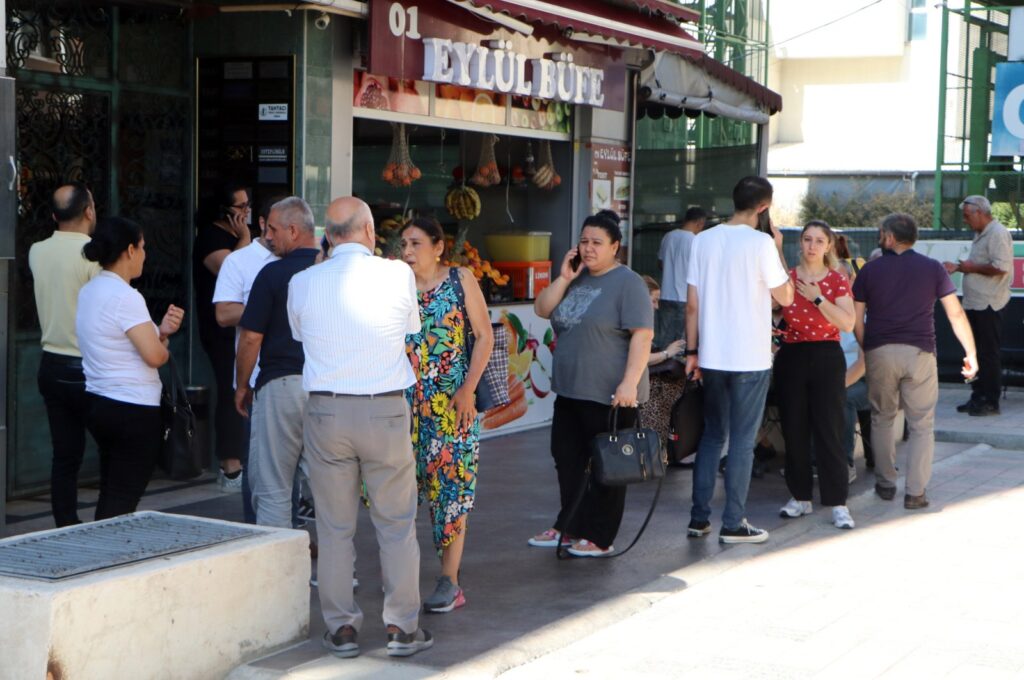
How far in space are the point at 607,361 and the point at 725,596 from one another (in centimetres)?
124

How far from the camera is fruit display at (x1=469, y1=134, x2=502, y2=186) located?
36.2 feet

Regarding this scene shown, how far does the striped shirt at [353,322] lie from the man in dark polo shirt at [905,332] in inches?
163

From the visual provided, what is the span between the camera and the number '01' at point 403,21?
8625mm

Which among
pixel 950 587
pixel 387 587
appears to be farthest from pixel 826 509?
pixel 387 587

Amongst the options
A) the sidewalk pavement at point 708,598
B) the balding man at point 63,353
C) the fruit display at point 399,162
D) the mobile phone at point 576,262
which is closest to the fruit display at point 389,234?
the fruit display at point 399,162

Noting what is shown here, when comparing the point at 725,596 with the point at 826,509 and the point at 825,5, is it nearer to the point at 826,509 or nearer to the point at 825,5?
the point at 826,509

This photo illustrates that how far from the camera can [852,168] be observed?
44.7 meters

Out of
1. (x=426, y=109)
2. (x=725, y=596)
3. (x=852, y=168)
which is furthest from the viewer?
(x=852, y=168)

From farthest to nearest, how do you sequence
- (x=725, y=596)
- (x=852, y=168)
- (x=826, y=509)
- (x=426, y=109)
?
(x=852, y=168), (x=426, y=109), (x=826, y=509), (x=725, y=596)

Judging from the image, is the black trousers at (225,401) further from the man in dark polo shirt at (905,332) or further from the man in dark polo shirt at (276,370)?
the man in dark polo shirt at (905,332)

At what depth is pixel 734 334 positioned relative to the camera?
23.6 ft

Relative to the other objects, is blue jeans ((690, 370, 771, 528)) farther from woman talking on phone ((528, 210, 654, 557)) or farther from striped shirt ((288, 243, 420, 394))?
striped shirt ((288, 243, 420, 394))

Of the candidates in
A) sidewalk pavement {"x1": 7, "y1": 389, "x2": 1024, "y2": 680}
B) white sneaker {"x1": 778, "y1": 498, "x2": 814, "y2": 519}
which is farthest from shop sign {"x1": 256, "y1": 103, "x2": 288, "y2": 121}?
white sneaker {"x1": 778, "y1": 498, "x2": 814, "y2": 519}

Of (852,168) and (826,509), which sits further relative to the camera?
(852,168)
